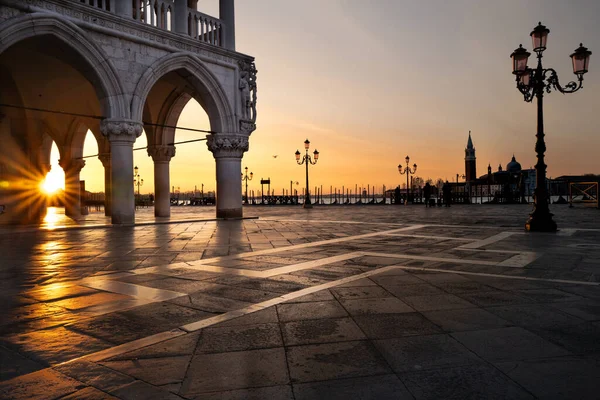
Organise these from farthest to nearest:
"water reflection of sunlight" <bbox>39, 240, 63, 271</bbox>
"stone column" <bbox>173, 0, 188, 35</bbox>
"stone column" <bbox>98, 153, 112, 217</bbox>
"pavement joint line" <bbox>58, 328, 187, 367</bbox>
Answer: "stone column" <bbox>98, 153, 112, 217</bbox> < "stone column" <bbox>173, 0, 188, 35</bbox> < "water reflection of sunlight" <bbox>39, 240, 63, 271</bbox> < "pavement joint line" <bbox>58, 328, 187, 367</bbox>

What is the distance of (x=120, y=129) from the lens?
45.0 ft

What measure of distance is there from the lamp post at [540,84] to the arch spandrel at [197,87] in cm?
1097

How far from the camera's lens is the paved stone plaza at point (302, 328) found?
7.32 ft

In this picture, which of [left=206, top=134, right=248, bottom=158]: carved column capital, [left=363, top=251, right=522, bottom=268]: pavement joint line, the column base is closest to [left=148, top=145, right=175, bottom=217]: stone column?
[left=206, top=134, right=248, bottom=158]: carved column capital

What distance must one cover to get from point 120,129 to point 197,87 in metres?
4.39

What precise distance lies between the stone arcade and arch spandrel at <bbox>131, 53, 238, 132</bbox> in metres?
0.04

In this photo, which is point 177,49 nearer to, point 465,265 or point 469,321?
point 465,265

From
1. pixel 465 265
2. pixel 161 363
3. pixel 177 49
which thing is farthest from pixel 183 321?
pixel 177 49

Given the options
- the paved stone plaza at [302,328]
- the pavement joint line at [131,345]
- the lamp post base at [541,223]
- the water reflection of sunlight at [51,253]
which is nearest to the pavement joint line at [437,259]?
the paved stone plaza at [302,328]

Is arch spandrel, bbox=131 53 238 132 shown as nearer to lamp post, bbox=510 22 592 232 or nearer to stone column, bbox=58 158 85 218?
stone column, bbox=58 158 85 218

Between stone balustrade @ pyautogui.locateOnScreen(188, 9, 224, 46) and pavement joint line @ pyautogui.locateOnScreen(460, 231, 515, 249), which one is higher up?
stone balustrade @ pyautogui.locateOnScreen(188, 9, 224, 46)

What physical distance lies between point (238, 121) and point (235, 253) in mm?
11273

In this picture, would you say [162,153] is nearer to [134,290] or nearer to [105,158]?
[105,158]

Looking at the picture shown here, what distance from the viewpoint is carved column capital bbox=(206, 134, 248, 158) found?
17.2 metres
